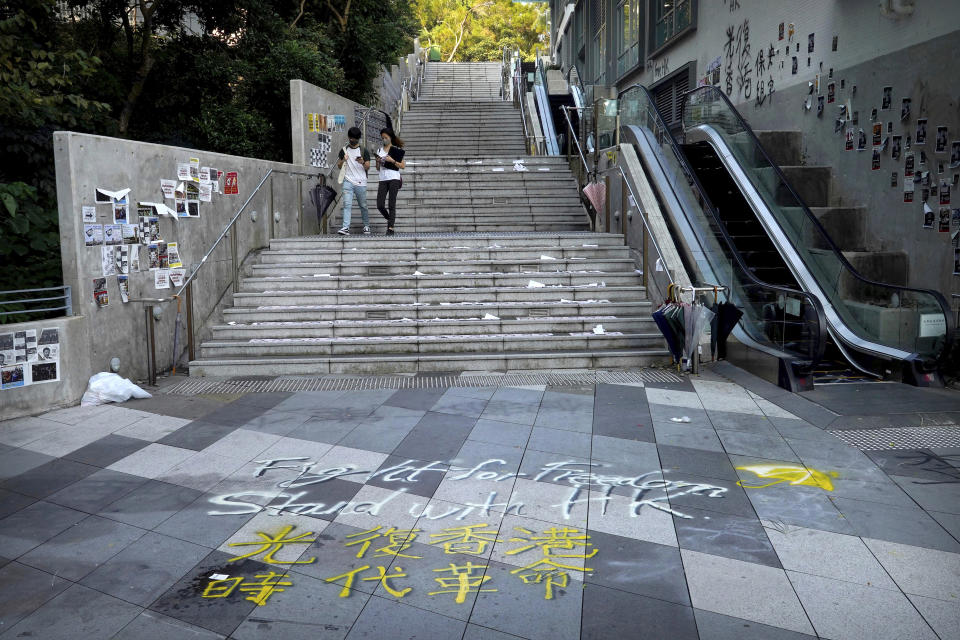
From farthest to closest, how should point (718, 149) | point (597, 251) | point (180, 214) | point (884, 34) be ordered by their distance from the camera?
point (718, 149)
point (597, 251)
point (884, 34)
point (180, 214)

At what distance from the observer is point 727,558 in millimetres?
3812

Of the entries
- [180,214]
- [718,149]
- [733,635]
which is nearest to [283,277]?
[180,214]

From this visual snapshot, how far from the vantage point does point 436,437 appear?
5.79 meters

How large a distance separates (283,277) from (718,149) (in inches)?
274

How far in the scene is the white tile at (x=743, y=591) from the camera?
3260mm

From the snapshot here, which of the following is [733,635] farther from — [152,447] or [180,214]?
[180,214]

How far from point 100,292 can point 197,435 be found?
2231 millimetres

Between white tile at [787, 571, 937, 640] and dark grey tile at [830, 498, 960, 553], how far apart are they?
698 millimetres

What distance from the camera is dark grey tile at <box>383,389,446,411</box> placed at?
669cm

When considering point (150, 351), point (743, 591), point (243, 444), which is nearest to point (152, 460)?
point (243, 444)

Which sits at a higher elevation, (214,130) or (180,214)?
(214,130)

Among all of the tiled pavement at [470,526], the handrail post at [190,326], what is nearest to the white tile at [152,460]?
the tiled pavement at [470,526]

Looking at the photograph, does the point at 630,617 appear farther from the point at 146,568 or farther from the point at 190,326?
the point at 190,326

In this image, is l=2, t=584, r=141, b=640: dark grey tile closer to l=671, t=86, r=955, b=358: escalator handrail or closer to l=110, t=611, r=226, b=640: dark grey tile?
l=110, t=611, r=226, b=640: dark grey tile
